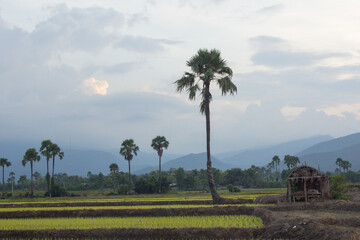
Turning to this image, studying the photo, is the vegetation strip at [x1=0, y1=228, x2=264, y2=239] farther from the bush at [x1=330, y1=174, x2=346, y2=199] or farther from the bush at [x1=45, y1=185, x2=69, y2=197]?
the bush at [x1=45, y1=185, x2=69, y2=197]

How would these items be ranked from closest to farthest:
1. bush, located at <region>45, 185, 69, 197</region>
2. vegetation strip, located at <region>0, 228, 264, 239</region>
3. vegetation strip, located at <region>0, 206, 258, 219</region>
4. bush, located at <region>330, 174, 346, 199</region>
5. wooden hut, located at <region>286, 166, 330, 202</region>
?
vegetation strip, located at <region>0, 228, 264, 239</region> < vegetation strip, located at <region>0, 206, 258, 219</region> < wooden hut, located at <region>286, 166, 330, 202</region> < bush, located at <region>330, 174, 346, 199</region> < bush, located at <region>45, 185, 69, 197</region>

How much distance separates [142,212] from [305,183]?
14.8 metres

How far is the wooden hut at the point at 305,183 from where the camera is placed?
109 ft

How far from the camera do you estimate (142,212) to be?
27453 millimetres

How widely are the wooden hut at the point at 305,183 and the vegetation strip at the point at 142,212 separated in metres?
8.59

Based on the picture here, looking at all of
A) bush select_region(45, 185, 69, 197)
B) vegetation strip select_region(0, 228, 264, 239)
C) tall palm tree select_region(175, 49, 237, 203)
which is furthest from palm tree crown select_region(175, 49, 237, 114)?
bush select_region(45, 185, 69, 197)

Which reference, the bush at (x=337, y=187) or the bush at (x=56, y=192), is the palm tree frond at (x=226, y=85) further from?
the bush at (x=56, y=192)

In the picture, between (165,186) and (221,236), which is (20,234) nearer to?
(221,236)

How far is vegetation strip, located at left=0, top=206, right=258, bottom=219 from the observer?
26391 millimetres

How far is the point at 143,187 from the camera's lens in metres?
83.8

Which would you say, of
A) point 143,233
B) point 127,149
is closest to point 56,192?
point 127,149

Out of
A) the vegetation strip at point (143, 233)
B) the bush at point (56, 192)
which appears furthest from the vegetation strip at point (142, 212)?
the bush at point (56, 192)

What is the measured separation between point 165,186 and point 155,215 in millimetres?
58730

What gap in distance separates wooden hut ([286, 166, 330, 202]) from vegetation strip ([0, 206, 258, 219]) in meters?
8.59
